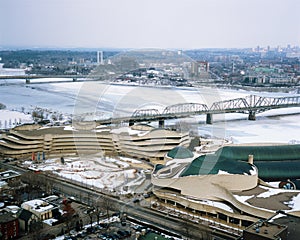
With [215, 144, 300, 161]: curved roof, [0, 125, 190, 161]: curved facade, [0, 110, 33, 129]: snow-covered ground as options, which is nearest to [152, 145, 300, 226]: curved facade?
[215, 144, 300, 161]: curved roof

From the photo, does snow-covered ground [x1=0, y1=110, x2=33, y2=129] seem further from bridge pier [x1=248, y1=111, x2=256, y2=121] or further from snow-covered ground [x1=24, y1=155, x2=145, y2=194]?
bridge pier [x1=248, y1=111, x2=256, y2=121]

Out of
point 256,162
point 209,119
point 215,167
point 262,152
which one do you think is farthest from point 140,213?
point 209,119

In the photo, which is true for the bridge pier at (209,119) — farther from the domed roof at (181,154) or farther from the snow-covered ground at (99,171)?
the domed roof at (181,154)

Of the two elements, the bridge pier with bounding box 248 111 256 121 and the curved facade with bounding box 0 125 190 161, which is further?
the bridge pier with bounding box 248 111 256 121

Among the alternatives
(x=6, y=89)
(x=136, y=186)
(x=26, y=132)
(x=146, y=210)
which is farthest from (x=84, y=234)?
(x=6, y=89)

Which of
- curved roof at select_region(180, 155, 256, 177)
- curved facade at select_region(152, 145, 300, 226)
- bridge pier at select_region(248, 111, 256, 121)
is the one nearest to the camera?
curved facade at select_region(152, 145, 300, 226)

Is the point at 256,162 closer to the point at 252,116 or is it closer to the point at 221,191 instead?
the point at 221,191

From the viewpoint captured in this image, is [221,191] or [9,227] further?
[221,191]

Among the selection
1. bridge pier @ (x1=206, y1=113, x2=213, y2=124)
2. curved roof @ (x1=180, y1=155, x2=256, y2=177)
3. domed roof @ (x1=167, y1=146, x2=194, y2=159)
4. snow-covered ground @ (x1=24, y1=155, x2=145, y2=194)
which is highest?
curved roof @ (x1=180, y1=155, x2=256, y2=177)
